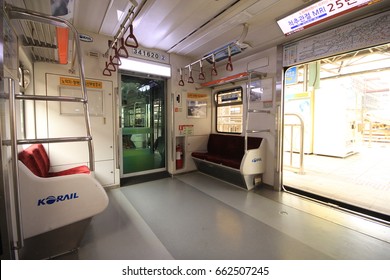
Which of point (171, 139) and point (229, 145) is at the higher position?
point (171, 139)

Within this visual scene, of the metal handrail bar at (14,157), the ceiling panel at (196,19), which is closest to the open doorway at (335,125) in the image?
the ceiling panel at (196,19)

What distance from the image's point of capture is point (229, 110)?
5.06 metres

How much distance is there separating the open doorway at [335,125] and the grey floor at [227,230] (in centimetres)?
92

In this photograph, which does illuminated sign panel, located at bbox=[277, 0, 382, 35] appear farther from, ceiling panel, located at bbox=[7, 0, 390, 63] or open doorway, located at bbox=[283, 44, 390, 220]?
open doorway, located at bbox=[283, 44, 390, 220]

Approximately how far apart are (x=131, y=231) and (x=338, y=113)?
6.95 metres

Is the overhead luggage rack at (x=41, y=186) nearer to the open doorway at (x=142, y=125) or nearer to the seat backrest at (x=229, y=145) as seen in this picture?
the open doorway at (x=142, y=125)

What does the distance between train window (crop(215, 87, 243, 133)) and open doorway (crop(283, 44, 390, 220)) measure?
43.0 inches

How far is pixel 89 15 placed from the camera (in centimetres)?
293

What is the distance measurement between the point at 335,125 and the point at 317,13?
16.1ft

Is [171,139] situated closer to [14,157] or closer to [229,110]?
[229,110]

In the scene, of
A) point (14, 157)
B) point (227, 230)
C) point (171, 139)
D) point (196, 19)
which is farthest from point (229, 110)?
point (14, 157)

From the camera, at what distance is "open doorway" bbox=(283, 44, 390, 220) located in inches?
155
